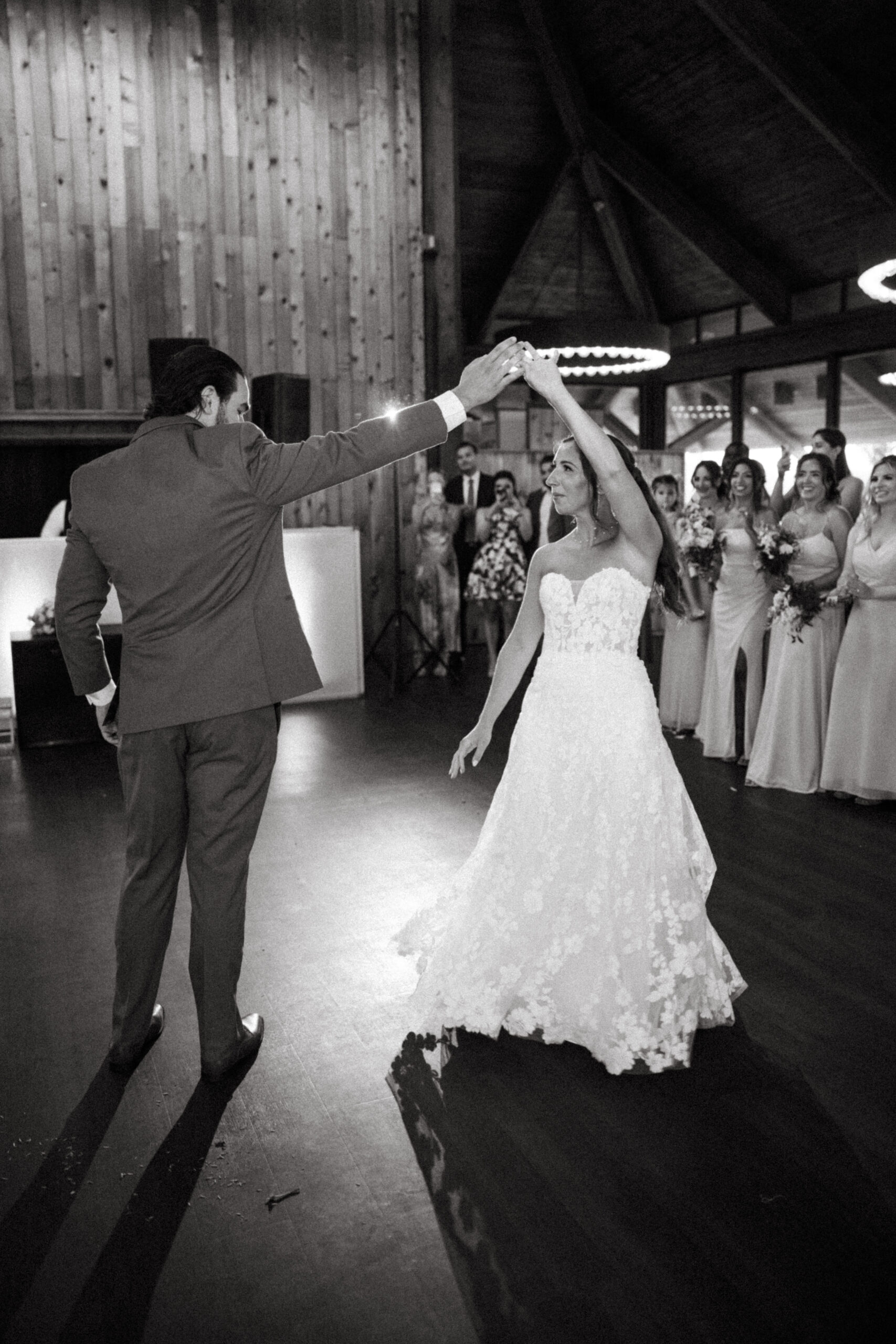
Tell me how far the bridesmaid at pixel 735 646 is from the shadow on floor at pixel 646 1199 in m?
3.58

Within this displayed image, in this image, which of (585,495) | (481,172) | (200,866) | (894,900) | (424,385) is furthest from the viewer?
(481,172)

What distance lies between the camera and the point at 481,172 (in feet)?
42.4

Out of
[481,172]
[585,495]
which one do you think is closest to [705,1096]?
[585,495]

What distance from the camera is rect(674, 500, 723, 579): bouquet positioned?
251 inches

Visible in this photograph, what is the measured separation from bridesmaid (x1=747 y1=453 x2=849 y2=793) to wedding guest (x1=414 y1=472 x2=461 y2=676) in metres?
4.11

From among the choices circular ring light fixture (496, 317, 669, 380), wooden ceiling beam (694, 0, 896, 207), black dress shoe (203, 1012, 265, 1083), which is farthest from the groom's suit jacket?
wooden ceiling beam (694, 0, 896, 207)

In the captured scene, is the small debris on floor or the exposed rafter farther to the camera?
the exposed rafter

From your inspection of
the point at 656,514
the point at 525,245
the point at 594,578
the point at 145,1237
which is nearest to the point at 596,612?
the point at 594,578

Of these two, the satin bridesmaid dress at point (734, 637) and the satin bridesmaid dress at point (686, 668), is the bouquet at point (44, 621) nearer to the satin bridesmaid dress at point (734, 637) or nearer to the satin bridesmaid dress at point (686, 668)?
the satin bridesmaid dress at point (686, 668)

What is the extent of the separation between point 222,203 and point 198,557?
308 inches

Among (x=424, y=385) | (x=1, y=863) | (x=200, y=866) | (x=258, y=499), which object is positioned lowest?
(x=1, y=863)

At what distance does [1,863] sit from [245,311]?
20.2ft

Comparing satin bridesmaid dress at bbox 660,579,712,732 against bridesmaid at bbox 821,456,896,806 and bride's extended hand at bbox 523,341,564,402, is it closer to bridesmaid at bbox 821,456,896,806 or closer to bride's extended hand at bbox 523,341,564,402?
bridesmaid at bbox 821,456,896,806

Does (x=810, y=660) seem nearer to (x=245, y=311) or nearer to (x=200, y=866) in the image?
(x=200, y=866)
